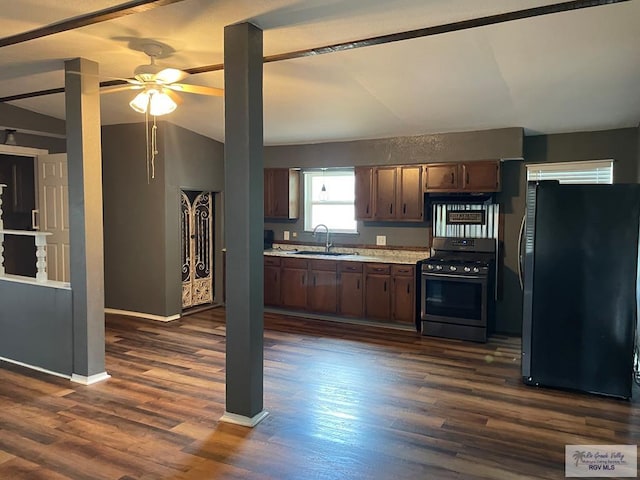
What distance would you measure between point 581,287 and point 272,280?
154 inches

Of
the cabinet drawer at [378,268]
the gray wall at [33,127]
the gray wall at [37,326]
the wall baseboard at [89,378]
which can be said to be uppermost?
the gray wall at [33,127]

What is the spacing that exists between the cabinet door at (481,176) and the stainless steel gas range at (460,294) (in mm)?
676

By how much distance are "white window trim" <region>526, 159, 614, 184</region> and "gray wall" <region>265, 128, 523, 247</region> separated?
1.41 ft

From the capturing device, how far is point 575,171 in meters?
5.41

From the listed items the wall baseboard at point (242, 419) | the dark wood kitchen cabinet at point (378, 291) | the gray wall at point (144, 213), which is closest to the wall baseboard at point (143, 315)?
the gray wall at point (144, 213)

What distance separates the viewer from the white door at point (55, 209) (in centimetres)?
608

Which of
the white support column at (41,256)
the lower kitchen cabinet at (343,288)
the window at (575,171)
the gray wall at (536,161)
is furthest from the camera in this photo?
the lower kitchen cabinet at (343,288)

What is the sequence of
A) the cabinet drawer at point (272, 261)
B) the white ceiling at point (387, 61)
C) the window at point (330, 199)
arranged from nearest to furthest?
the white ceiling at point (387, 61) < the cabinet drawer at point (272, 261) < the window at point (330, 199)

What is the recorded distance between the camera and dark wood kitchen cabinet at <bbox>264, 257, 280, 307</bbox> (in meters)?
6.61

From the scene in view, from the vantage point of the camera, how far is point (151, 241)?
20.8 ft

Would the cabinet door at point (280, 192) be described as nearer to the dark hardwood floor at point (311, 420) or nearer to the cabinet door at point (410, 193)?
the cabinet door at point (410, 193)

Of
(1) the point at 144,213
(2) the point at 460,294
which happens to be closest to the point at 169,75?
(1) the point at 144,213

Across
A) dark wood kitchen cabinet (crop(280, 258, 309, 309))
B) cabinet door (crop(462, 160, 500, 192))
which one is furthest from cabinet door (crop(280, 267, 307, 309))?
cabinet door (crop(462, 160, 500, 192))

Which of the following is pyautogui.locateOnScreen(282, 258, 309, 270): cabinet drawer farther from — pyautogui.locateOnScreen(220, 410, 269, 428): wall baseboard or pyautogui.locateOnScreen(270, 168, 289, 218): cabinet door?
pyautogui.locateOnScreen(220, 410, 269, 428): wall baseboard
